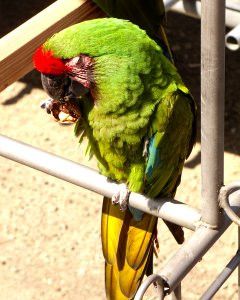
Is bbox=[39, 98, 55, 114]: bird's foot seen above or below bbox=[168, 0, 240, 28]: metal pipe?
above

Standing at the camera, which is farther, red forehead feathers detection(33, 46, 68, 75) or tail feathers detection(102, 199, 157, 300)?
tail feathers detection(102, 199, 157, 300)

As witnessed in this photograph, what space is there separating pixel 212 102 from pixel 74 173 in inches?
10.7

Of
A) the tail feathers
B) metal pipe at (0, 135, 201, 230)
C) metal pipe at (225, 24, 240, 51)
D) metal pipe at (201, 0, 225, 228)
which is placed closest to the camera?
metal pipe at (201, 0, 225, 228)

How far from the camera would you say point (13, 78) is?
1.25 metres

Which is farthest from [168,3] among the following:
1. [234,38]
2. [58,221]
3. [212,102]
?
[212,102]

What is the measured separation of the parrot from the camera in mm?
1154

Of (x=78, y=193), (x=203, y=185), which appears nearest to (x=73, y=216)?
(x=78, y=193)

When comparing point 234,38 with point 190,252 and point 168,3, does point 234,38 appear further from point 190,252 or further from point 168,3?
point 190,252

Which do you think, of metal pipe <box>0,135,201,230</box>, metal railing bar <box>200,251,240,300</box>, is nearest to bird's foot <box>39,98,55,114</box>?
metal pipe <box>0,135,201,230</box>

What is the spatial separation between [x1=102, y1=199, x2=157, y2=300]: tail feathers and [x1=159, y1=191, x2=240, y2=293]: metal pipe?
17.2 inches

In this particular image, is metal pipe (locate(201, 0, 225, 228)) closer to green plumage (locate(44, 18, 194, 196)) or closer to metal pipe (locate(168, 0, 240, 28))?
green plumage (locate(44, 18, 194, 196))

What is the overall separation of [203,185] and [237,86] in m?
1.83

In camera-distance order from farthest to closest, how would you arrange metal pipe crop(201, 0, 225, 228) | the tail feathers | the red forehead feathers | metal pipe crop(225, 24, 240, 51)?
metal pipe crop(225, 24, 240, 51)
the tail feathers
the red forehead feathers
metal pipe crop(201, 0, 225, 228)

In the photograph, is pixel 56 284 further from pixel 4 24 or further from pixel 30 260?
pixel 4 24
